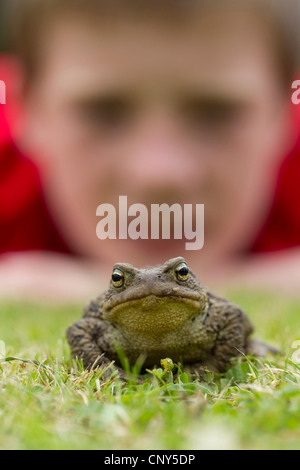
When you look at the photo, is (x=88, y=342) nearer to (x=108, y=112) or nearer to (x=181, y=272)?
(x=181, y=272)

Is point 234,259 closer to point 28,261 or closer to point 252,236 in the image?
point 252,236

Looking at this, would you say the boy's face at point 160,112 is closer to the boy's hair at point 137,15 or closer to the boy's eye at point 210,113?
the boy's eye at point 210,113

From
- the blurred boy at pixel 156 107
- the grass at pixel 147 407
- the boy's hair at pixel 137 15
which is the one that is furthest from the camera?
the blurred boy at pixel 156 107

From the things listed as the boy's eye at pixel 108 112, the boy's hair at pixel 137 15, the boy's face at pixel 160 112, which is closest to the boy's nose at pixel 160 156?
the boy's face at pixel 160 112

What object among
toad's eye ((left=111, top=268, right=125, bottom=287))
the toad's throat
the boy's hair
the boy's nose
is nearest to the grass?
the toad's throat

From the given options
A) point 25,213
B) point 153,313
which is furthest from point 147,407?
point 25,213

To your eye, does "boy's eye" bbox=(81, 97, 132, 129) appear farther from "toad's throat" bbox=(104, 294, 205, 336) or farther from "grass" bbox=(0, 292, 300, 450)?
"toad's throat" bbox=(104, 294, 205, 336)
